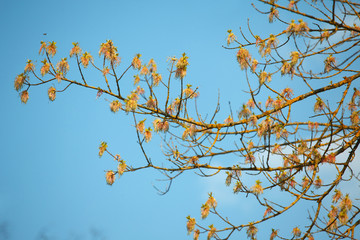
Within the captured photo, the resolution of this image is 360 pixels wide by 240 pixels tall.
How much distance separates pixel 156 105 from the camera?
4.95 meters

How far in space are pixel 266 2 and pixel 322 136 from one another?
2.04 metres

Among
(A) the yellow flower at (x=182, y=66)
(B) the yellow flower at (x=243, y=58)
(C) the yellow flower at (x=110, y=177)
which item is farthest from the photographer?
(C) the yellow flower at (x=110, y=177)

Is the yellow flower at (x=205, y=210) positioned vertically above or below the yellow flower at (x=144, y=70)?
below

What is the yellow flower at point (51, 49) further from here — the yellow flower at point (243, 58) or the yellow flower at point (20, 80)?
the yellow flower at point (243, 58)

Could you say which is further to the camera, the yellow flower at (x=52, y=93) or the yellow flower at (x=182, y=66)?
the yellow flower at (x=52, y=93)

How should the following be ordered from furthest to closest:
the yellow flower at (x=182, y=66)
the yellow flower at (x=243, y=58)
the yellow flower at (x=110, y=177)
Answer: the yellow flower at (x=110, y=177)
the yellow flower at (x=243, y=58)
the yellow flower at (x=182, y=66)

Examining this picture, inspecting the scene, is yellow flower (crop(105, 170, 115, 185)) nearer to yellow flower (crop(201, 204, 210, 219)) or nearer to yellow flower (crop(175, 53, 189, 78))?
yellow flower (crop(201, 204, 210, 219))

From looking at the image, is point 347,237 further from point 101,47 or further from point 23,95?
point 23,95

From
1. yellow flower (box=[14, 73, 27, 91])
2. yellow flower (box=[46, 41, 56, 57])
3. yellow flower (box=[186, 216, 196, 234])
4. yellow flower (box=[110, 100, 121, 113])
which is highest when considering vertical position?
yellow flower (box=[46, 41, 56, 57])

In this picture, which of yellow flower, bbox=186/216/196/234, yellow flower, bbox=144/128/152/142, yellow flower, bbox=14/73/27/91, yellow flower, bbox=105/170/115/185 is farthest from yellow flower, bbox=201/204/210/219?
yellow flower, bbox=14/73/27/91

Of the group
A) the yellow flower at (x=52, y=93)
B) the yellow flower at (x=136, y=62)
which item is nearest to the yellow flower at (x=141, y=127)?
the yellow flower at (x=136, y=62)

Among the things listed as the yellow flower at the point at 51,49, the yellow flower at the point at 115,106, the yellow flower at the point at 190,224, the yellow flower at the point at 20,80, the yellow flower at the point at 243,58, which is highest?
the yellow flower at the point at 243,58

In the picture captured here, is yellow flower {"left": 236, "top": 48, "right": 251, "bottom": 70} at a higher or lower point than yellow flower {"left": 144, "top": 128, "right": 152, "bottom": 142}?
higher

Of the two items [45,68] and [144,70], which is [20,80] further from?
[144,70]
